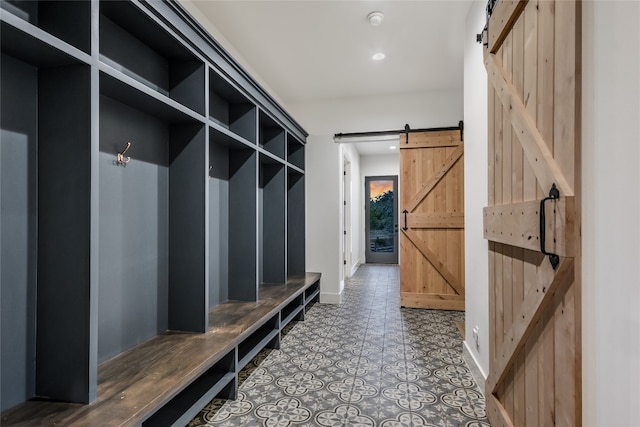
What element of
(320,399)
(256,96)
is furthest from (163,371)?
(256,96)

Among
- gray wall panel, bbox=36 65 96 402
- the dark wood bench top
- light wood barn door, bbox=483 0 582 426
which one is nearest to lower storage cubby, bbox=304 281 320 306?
the dark wood bench top

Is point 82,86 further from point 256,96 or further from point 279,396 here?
point 279,396

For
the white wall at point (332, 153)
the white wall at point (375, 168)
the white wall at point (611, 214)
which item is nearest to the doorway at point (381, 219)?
the white wall at point (375, 168)

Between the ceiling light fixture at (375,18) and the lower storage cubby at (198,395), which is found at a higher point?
the ceiling light fixture at (375,18)

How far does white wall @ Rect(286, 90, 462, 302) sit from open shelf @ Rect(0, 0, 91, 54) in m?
3.35

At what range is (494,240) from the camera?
5.84 ft

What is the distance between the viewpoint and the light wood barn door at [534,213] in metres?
1.08

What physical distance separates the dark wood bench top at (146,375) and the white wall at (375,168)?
5.93 meters

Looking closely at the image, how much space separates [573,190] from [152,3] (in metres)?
1.99

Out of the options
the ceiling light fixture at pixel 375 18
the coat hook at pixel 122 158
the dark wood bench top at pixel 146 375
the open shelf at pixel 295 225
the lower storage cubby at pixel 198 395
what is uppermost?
the ceiling light fixture at pixel 375 18

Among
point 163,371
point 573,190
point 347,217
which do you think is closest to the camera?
point 573,190

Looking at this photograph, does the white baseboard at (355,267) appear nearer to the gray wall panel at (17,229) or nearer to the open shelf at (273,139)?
the open shelf at (273,139)

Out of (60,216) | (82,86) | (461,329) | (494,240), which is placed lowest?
(461,329)

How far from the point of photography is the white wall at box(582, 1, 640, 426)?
2.75 ft
